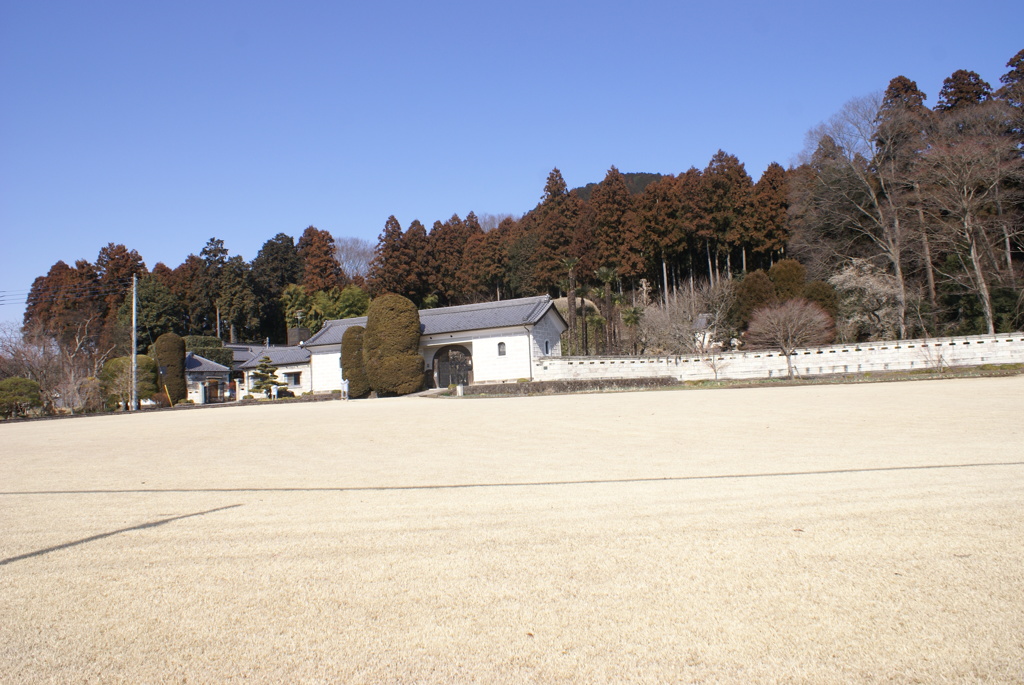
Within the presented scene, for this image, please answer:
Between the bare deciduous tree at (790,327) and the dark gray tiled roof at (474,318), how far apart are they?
36.6ft

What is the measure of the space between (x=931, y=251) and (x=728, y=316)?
9.73 m

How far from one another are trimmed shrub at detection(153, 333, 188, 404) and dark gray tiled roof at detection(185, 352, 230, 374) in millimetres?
4687

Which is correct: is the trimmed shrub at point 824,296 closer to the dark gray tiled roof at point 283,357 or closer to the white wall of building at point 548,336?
the white wall of building at point 548,336

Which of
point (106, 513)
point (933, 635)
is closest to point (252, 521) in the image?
point (106, 513)

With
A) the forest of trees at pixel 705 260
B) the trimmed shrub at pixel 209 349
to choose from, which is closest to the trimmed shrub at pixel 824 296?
the forest of trees at pixel 705 260

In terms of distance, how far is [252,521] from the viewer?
5094mm

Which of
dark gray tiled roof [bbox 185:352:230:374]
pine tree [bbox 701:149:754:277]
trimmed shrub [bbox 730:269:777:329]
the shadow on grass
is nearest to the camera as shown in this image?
the shadow on grass

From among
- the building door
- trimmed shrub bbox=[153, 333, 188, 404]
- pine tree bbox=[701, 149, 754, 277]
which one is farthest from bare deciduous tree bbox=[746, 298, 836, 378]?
trimmed shrub bbox=[153, 333, 188, 404]

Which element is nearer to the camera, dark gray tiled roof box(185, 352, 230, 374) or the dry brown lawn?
the dry brown lawn

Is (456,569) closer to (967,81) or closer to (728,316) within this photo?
(728,316)

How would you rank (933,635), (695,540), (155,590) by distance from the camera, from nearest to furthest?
(933,635), (155,590), (695,540)

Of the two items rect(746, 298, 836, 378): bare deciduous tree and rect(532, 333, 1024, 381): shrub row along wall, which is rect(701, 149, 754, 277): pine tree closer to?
rect(746, 298, 836, 378): bare deciduous tree

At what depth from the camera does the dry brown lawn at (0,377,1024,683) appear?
8.60 ft

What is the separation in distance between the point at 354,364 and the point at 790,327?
837 inches
